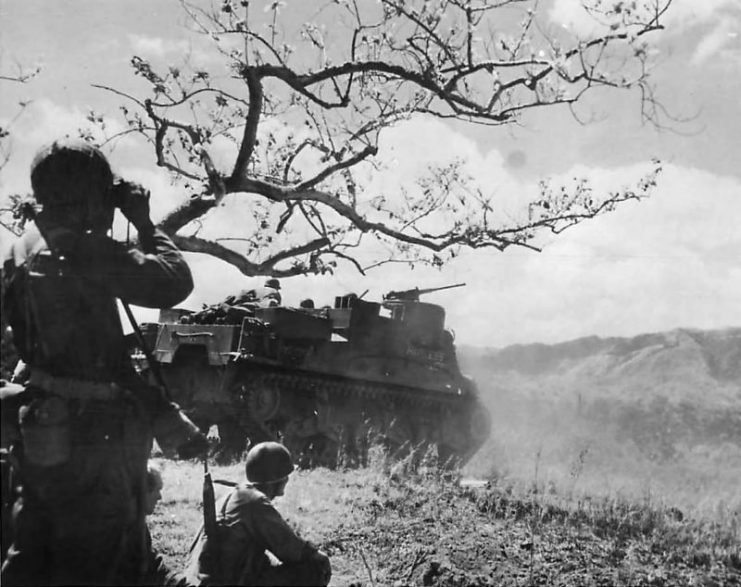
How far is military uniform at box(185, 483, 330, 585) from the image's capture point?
14.0 feet

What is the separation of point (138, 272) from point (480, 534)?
192 inches

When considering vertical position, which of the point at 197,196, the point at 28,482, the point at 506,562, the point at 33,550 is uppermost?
the point at 197,196

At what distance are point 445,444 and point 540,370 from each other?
28.5 meters

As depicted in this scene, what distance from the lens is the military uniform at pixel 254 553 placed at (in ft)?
14.0

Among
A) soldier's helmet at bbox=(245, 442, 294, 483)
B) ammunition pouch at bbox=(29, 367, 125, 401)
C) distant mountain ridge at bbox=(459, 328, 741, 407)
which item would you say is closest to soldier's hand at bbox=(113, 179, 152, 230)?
ammunition pouch at bbox=(29, 367, 125, 401)

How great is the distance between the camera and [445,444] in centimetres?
1761

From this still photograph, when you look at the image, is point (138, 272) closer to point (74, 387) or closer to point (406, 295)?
point (74, 387)

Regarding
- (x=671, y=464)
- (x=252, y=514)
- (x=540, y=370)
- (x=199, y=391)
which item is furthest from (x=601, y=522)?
(x=540, y=370)

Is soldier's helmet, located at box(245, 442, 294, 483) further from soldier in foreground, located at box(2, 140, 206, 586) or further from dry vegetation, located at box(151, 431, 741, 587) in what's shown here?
dry vegetation, located at box(151, 431, 741, 587)

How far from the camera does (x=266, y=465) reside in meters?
4.64

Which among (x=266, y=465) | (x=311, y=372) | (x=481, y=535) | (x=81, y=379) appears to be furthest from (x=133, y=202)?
(x=311, y=372)

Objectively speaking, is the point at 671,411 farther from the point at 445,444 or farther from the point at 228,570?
the point at 228,570

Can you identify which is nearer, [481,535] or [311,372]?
[481,535]

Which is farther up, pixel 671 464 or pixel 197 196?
pixel 197 196
